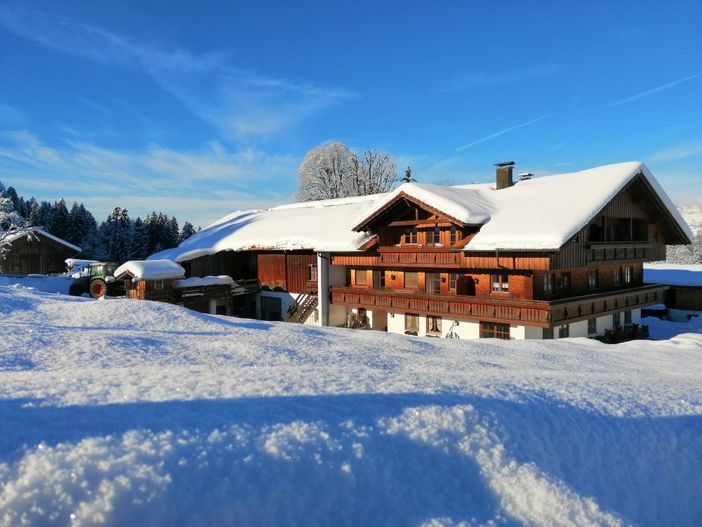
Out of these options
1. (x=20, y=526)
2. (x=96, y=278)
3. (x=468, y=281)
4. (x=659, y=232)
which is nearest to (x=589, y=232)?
(x=468, y=281)

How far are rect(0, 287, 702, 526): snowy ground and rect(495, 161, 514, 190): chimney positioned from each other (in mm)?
19752

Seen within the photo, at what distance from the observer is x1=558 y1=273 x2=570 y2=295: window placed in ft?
72.8

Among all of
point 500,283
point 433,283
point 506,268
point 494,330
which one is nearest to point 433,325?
point 433,283

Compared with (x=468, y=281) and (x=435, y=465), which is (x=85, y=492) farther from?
(x=468, y=281)

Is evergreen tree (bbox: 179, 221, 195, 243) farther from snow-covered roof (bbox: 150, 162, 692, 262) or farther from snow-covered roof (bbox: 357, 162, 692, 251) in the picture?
snow-covered roof (bbox: 357, 162, 692, 251)

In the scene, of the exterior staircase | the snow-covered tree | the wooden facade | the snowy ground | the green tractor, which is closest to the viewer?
the snowy ground

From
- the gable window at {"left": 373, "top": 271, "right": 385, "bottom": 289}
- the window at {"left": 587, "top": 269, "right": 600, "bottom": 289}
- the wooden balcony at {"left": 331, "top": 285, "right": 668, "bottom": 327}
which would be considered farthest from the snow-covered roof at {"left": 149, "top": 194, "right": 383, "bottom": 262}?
the window at {"left": 587, "top": 269, "right": 600, "bottom": 289}

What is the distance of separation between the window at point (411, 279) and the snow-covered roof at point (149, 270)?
13.8 metres

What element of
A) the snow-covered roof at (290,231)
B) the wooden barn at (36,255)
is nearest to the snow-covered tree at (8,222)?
the wooden barn at (36,255)

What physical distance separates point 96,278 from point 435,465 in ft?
96.1

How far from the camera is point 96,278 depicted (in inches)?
1145

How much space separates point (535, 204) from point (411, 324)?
28.8ft

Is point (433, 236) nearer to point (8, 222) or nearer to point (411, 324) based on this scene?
point (411, 324)

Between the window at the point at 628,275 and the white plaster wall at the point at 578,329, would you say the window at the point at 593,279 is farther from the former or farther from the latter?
the window at the point at 628,275
